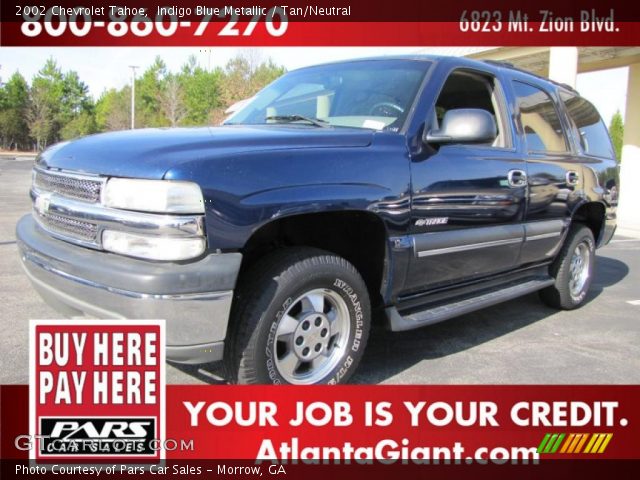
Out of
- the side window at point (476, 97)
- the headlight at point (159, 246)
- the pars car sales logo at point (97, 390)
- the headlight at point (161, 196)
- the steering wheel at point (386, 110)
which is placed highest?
the side window at point (476, 97)

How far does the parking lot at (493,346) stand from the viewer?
3344 mm

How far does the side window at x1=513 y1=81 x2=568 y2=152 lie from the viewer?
167 inches

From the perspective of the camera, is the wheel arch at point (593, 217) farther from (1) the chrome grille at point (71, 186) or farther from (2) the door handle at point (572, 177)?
(1) the chrome grille at point (71, 186)

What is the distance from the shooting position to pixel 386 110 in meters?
3.34

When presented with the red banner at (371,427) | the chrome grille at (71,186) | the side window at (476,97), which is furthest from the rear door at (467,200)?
the chrome grille at (71,186)

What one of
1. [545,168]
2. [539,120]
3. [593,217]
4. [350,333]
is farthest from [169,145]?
[593,217]

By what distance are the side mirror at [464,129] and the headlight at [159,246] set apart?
5.24 feet

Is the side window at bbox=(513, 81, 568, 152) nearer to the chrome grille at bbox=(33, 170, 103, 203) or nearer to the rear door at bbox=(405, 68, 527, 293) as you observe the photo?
the rear door at bbox=(405, 68, 527, 293)

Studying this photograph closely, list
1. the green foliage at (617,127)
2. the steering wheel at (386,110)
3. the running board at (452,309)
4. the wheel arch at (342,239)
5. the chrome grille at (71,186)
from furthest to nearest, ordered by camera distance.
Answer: the green foliage at (617,127), the steering wheel at (386,110), the running board at (452,309), the wheel arch at (342,239), the chrome grille at (71,186)

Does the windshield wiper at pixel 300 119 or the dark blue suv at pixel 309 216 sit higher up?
the windshield wiper at pixel 300 119

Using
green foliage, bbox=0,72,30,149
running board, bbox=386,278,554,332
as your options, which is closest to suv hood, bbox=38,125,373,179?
running board, bbox=386,278,554,332

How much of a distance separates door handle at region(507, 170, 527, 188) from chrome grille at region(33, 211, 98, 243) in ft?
8.94

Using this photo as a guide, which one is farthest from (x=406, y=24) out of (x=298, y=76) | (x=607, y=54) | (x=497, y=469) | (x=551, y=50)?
(x=607, y=54)

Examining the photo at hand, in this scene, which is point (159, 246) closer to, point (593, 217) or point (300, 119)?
point (300, 119)
